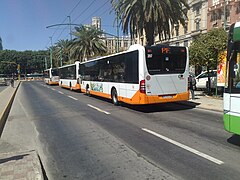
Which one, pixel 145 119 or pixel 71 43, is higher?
pixel 71 43

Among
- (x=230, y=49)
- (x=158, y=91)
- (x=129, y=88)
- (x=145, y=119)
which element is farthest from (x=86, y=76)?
(x=230, y=49)

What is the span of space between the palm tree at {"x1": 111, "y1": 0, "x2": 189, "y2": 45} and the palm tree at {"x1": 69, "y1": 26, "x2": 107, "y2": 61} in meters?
20.9

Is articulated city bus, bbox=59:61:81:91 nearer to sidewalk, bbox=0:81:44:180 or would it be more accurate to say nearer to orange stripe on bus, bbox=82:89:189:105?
orange stripe on bus, bbox=82:89:189:105

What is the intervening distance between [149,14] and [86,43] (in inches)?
969

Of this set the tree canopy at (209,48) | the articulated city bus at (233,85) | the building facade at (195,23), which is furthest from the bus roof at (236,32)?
the building facade at (195,23)

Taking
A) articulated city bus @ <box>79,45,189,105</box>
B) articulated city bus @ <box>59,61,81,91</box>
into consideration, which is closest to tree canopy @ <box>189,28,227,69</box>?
articulated city bus @ <box>79,45,189,105</box>

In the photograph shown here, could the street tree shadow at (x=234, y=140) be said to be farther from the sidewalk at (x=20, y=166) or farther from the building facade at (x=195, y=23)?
the building facade at (x=195, y=23)

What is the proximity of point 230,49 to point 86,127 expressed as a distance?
5.19 meters

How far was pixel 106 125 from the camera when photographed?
9320 millimetres

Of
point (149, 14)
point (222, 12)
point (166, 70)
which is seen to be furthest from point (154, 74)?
point (222, 12)

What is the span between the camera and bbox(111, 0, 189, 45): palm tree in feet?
71.3

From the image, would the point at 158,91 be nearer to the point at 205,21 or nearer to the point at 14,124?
the point at 14,124

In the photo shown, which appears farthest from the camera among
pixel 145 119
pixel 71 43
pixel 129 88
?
pixel 71 43

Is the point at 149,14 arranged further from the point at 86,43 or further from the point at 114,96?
the point at 86,43
